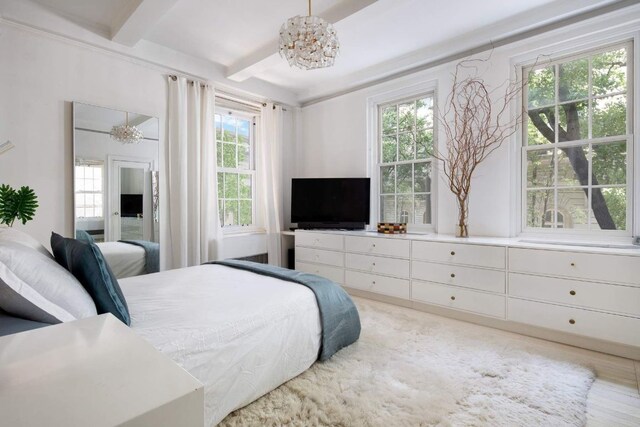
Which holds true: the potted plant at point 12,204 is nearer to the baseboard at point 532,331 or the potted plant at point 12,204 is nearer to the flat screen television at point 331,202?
the flat screen television at point 331,202

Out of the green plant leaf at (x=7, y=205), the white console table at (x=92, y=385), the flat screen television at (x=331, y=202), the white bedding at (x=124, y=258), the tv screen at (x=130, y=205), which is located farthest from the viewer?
the flat screen television at (x=331, y=202)

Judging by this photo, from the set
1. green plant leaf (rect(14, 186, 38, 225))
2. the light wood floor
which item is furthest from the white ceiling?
the light wood floor

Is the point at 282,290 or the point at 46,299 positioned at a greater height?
the point at 46,299

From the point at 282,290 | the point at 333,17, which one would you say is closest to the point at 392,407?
the point at 282,290

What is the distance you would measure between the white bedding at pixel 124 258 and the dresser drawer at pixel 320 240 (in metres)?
1.80

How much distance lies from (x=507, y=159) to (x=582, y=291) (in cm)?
134

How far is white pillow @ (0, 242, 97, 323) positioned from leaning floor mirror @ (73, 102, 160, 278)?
6.15ft

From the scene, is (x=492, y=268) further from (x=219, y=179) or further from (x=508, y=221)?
(x=219, y=179)

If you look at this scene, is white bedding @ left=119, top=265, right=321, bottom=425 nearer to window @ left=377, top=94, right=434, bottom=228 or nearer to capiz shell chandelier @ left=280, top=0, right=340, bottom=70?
capiz shell chandelier @ left=280, top=0, right=340, bottom=70

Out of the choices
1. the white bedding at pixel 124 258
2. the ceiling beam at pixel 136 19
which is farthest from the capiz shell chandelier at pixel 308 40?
the white bedding at pixel 124 258

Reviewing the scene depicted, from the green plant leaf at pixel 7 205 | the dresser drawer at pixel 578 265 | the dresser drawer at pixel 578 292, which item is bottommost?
the dresser drawer at pixel 578 292

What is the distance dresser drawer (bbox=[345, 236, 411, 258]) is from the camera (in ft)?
10.8

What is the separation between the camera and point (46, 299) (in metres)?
1.18

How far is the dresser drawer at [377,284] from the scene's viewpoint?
3.29 meters
